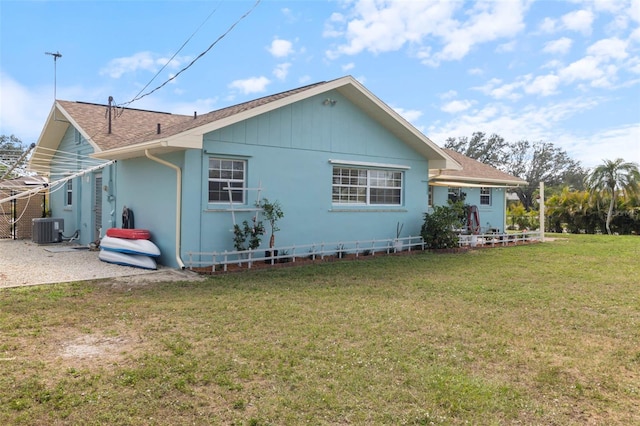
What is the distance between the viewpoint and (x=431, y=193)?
18031mm

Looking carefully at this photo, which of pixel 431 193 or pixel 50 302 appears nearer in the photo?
pixel 50 302

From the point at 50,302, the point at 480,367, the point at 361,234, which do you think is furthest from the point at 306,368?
the point at 361,234

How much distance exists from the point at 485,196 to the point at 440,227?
7.55m

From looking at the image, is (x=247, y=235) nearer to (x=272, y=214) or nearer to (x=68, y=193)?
(x=272, y=214)

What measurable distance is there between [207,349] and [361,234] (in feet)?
28.4

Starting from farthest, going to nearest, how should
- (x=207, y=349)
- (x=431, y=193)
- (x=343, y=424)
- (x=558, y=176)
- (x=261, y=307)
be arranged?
(x=558, y=176) < (x=431, y=193) < (x=261, y=307) < (x=207, y=349) < (x=343, y=424)

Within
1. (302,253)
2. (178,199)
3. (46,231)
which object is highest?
(178,199)

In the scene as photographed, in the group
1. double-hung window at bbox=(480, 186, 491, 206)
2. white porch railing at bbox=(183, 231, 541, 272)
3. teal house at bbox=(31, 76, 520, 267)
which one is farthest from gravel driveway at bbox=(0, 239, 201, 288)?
double-hung window at bbox=(480, 186, 491, 206)

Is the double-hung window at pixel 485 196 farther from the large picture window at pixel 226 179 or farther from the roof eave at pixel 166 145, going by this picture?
the roof eave at pixel 166 145

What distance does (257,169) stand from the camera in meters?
10.8

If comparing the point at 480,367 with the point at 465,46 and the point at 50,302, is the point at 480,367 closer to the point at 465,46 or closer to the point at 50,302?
the point at 50,302

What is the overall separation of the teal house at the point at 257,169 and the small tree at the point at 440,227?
61 cm

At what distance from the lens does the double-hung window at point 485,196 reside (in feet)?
66.0

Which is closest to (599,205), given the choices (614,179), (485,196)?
(614,179)
